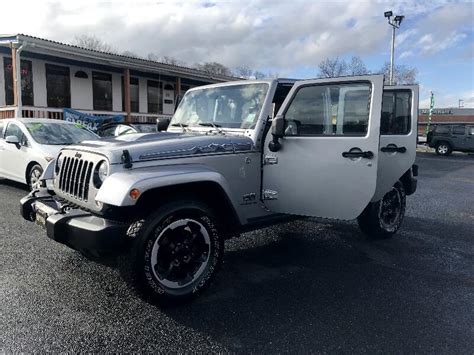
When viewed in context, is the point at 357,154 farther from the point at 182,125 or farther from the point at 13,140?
the point at 13,140

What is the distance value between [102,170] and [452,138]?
2249 centimetres

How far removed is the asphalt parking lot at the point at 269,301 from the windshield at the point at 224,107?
1.52m

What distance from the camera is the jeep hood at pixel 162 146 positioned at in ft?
10.9

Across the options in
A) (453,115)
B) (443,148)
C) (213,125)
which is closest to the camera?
(213,125)

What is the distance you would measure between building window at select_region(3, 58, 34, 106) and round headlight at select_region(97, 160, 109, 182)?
13.5 metres

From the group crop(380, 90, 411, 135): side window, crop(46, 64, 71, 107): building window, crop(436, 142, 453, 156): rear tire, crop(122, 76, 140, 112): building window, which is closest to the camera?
crop(380, 90, 411, 135): side window

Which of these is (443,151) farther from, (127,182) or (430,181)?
(127,182)

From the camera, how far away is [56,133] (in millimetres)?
8117

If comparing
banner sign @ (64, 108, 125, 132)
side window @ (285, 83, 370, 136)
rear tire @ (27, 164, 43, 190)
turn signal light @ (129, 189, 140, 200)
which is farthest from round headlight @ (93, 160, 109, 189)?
banner sign @ (64, 108, 125, 132)

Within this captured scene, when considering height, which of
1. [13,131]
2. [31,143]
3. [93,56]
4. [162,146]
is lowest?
[31,143]

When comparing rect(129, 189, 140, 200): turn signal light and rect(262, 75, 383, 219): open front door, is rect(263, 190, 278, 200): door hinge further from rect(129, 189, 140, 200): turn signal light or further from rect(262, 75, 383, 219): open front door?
rect(129, 189, 140, 200): turn signal light

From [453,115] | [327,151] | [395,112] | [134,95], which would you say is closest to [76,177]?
[327,151]

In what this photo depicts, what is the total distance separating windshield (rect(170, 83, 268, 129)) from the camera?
4.24 metres

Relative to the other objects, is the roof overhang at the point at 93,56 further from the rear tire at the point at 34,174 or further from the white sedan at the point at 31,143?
the rear tire at the point at 34,174
